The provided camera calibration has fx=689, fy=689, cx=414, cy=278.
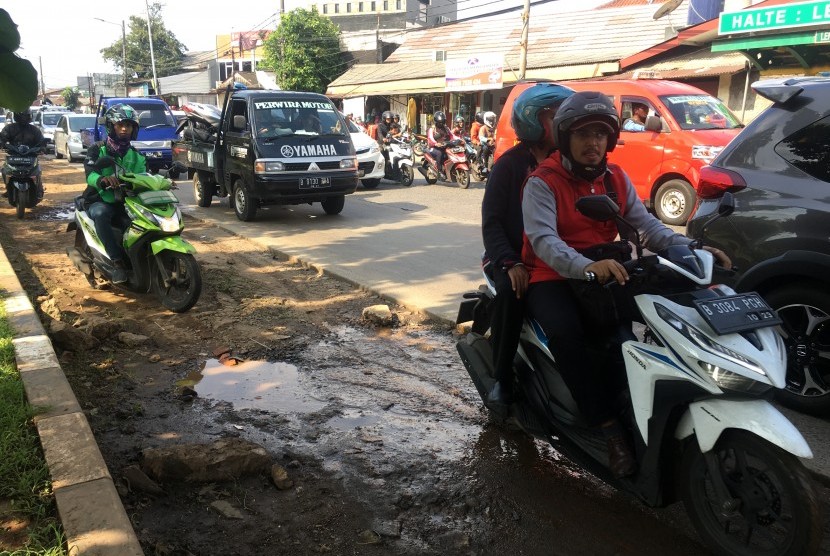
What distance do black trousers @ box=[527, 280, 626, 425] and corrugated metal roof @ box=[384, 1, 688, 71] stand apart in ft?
66.1

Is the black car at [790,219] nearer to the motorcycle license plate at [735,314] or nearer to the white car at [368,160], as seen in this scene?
the motorcycle license plate at [735,314]

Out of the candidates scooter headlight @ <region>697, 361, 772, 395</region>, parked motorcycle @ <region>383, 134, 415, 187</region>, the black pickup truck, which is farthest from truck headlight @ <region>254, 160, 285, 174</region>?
scooter headlight @ <region>697, 361, 772, 395</region>

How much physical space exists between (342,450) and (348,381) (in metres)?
1.00

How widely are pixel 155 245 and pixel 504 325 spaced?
371 centimetres

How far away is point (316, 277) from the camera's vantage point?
7.39 meters

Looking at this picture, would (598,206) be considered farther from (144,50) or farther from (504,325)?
(144,50)

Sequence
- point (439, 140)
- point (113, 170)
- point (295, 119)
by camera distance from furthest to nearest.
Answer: point (439, 140) < point (295, 119) < point (113, 170)

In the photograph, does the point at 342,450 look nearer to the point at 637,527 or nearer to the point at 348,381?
the point at 348,381

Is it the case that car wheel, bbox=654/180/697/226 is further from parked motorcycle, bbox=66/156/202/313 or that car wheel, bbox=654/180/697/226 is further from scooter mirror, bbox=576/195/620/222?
scooter mirror, bbox=576/195/620/222

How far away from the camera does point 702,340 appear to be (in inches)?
96.7

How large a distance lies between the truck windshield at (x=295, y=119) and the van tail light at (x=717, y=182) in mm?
7585

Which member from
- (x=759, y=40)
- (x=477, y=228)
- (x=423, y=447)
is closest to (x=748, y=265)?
(x=423, y=447)

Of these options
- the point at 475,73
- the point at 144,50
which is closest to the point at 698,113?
the point at 475,73

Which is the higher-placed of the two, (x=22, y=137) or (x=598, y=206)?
(x=598, y=206)
